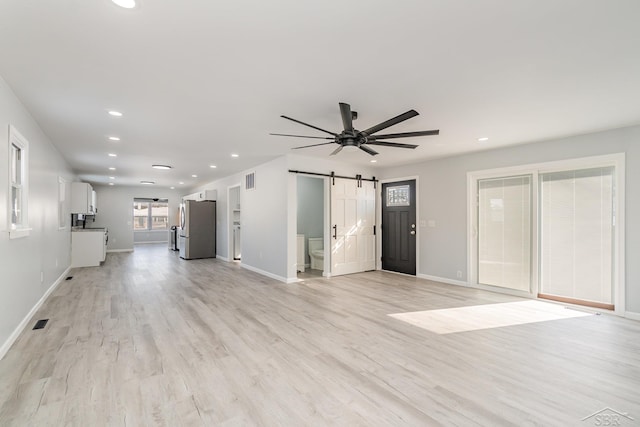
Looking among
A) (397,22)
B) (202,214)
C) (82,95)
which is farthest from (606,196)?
(202,214)

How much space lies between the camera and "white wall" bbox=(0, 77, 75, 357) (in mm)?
2801

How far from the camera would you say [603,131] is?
4203mm

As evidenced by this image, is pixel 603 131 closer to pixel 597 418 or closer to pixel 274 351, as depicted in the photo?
pixel 597 418

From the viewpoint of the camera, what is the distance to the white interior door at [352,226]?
660 cm

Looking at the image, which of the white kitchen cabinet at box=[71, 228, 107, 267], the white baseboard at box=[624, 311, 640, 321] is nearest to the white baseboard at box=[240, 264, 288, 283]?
the white kitchen cabinet at box=[71, 228, 107, 267]

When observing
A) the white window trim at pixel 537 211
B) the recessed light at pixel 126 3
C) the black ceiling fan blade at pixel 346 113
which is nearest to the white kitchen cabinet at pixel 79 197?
the recessed light at pixel 126 3

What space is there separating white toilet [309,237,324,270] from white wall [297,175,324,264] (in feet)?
0.53

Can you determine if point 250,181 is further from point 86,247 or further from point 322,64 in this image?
point 322,64

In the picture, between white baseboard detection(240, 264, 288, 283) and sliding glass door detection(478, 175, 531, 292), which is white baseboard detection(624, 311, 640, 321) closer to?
sliding glass door detection(478, 175, 531, 292)

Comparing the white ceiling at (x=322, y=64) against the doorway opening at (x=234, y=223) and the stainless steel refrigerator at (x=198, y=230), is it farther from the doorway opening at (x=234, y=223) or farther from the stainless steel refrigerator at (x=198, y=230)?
the stainless steel refrigerator at (x=198, y=230)

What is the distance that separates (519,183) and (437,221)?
5.31 ft

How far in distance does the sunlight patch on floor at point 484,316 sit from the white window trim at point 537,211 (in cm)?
56

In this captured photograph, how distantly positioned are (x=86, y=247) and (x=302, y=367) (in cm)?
797

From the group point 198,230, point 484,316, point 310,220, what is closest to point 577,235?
point 484,316
